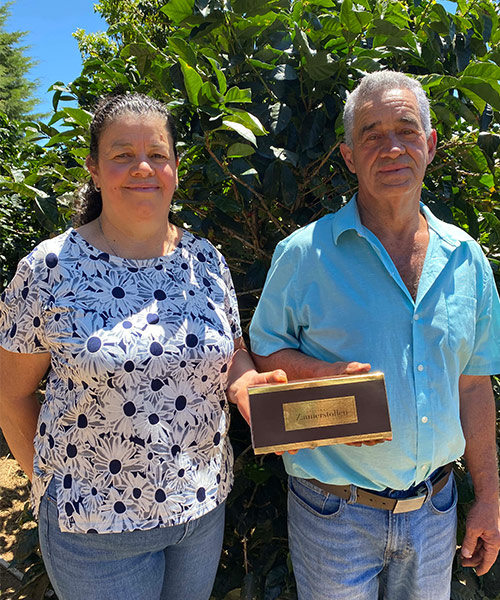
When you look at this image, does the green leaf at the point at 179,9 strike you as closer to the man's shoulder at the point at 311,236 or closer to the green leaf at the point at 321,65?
the green leaf at the point at 321,65

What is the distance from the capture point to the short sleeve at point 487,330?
159 centimetres

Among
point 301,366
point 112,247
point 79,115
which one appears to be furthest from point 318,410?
point 79,115

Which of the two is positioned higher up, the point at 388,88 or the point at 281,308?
the point at 388,88

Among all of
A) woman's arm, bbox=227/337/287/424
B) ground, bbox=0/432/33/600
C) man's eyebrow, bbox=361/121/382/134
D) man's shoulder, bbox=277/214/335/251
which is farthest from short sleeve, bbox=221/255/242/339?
ground, bbox=0/432/33/600

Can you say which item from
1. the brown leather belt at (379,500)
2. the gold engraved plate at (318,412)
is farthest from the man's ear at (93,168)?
the brown leather belt at (379,500)

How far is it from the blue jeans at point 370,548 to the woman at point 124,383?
30 cm

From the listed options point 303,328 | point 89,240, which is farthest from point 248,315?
point 89,240

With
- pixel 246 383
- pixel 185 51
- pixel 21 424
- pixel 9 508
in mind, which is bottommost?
pixel 9 508

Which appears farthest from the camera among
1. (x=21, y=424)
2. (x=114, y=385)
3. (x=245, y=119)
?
(x=21, y=424)

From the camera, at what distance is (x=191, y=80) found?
1501 millimetres

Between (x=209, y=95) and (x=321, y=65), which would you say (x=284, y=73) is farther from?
(x=209, y=95)

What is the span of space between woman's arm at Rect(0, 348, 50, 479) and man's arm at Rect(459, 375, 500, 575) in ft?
4.42

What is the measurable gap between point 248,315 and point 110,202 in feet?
3.25

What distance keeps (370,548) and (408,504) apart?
0.58 ft
